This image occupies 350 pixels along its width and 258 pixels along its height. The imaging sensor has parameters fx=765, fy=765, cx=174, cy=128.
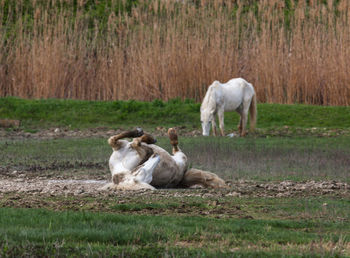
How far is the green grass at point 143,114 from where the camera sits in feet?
73.4

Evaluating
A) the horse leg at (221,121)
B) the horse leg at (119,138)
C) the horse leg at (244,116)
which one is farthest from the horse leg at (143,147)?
the horse leg at (244,116)

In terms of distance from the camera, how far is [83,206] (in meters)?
8.10

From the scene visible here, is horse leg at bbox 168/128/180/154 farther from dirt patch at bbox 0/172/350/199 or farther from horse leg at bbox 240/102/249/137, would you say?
horse leg at bbox 240/102/249/137

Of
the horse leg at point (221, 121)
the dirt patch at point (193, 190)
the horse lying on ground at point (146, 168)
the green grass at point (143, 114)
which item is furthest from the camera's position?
the green grass at point (143, 114)

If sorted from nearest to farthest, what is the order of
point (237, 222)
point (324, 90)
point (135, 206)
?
point (237, 222) → point (135, 206) → point (324, 90)

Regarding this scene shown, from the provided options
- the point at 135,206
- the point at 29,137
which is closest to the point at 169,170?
the point at 135,206

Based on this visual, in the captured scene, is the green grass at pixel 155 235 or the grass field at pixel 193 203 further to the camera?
the grass field at pixel 193 203

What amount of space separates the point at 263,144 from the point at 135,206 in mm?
9922

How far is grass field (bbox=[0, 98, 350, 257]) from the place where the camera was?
5.91m

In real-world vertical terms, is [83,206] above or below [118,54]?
below

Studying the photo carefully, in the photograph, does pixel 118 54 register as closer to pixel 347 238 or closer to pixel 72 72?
pixel 72 72

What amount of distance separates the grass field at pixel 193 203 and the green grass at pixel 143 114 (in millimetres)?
2236

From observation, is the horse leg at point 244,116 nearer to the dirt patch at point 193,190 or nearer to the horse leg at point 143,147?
the dirt patch at point 193,190

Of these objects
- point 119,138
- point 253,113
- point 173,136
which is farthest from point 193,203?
point 253,113
